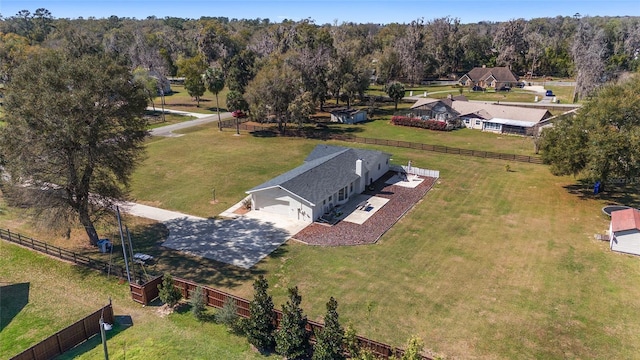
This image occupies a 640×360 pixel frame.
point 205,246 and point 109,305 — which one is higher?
point 109,305

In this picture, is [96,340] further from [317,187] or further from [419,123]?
[419,123]

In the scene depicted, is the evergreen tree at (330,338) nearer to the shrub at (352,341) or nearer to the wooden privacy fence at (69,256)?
the shrub at (352,341)

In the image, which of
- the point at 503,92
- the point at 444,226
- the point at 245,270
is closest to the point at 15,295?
the point at 245,270

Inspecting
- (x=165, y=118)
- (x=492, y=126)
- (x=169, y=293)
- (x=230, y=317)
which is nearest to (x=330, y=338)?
(x=230, y=317)

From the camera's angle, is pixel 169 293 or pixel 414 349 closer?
pixel 414 349

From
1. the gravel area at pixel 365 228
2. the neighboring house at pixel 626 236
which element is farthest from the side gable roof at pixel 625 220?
the gravel area at pixel 365 228

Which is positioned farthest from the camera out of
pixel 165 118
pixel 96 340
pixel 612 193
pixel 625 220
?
pixel 165 118

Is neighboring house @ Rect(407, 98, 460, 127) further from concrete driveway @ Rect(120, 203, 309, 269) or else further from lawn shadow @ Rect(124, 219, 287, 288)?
lawn shadow @ Rect(124, 219, 287, 288)
